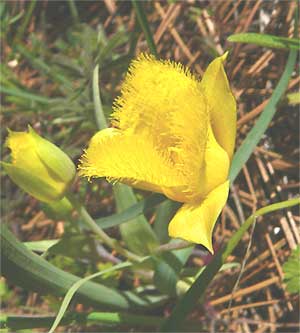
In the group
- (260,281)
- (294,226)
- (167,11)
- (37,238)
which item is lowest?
(37,238)

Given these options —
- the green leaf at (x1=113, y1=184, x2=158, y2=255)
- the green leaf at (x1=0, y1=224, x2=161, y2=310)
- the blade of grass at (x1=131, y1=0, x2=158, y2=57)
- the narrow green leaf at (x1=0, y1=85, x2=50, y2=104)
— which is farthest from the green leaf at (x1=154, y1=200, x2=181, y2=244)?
the narrow green leaf at (x1=0, y1=85, x2=50, y2=104)

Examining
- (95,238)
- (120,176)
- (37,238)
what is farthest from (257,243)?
(37,238)

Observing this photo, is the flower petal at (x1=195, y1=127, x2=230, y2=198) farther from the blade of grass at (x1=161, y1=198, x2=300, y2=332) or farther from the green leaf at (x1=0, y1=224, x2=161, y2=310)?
the green leaf at (x1=0, y1=224, x2=161, y2=310)

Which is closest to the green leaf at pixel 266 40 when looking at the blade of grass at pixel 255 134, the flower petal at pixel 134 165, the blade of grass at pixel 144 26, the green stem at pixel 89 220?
the blade of grass at pixel 255 134

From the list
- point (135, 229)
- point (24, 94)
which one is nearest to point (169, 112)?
point (135, 229)

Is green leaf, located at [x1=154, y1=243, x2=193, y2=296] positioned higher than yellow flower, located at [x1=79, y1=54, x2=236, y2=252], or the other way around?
yellow flower, located at [x1=79, y1=54, x2=236, y2=252]

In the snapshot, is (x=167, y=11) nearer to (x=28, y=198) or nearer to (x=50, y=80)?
(x=50, y=80)

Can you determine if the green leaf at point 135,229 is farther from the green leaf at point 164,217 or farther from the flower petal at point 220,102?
the flower petal at point 220,102

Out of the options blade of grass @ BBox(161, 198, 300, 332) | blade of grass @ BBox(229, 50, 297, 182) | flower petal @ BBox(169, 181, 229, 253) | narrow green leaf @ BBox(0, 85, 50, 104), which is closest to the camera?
flower petal @ BBox(169, 181, 229, 253)
